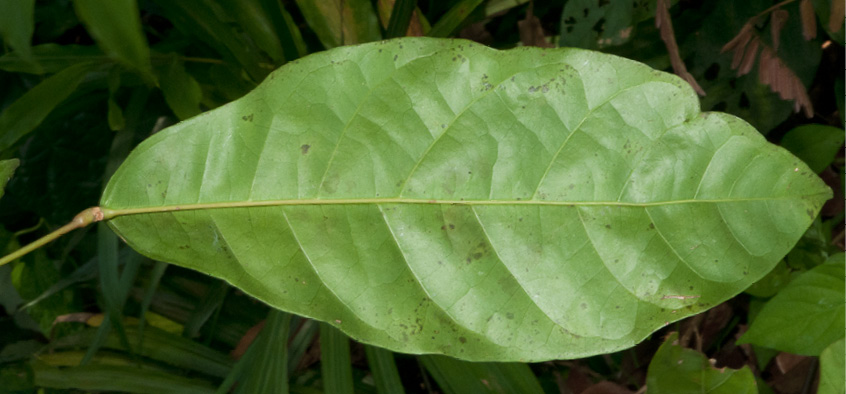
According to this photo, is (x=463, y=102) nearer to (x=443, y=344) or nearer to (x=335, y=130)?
(x=335, y=130)

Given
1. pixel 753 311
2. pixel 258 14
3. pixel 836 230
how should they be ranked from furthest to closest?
1. pixel 836 230
2. pixel 753 311
3. pixel 258 14

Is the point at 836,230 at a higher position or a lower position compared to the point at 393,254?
lower

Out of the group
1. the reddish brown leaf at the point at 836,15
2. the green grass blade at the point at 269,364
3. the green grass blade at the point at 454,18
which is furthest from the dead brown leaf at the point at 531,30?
the green grass blade at the point at 269,364

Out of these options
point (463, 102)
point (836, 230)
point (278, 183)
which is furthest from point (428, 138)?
point (836, 230)

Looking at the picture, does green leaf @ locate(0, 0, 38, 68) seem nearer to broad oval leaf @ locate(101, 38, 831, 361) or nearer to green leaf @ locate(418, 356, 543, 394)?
broad oval leaf @ locate(101, 38, 831, 361)

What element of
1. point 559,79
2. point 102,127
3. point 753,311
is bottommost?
point 753,311

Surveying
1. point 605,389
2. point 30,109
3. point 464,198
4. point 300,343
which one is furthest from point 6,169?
point 605,389

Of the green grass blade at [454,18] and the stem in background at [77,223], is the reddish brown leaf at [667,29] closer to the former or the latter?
the green grass blade at [454,18]

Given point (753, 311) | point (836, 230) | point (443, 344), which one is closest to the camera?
point (443, 344)
